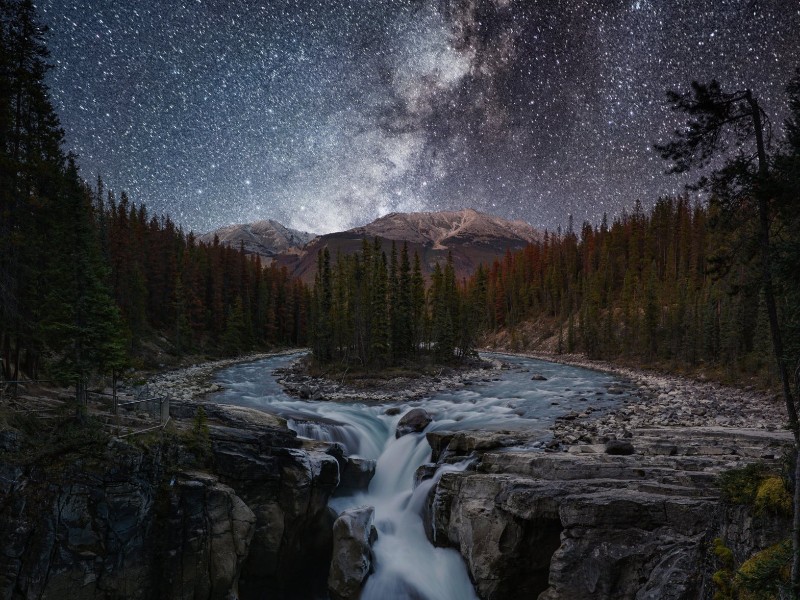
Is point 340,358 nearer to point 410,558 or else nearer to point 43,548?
point 410,558

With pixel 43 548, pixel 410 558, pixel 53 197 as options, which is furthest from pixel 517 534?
pixel 53 197

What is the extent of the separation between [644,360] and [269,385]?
5384 centimetres

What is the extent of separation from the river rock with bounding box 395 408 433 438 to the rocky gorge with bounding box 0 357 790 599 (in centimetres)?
362

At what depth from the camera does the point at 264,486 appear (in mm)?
14852

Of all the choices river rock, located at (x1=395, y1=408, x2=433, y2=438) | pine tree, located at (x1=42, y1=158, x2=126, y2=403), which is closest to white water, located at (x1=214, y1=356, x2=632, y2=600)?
river rock, located at (x1=395, y1=408, x2=433, y2=438)

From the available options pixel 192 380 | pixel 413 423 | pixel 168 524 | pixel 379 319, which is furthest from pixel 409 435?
pixel 379 319

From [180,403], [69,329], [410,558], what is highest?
[69,329]

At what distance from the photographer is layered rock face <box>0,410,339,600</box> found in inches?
406

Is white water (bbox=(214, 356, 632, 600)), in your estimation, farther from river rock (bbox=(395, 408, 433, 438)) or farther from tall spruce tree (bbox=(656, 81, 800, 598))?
tall spruce tree (bbox=(656, 81, 800, 598))

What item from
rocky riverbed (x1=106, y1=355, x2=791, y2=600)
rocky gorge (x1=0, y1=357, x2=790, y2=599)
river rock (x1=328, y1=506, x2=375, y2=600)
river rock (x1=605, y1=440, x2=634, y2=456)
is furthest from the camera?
river rock (x1=605, y1=440, x2=634, y2=456)

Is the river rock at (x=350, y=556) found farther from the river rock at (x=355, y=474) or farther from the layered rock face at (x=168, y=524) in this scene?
the river rock at (x=355, y=474)

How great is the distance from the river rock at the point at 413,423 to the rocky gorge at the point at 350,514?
362 cm

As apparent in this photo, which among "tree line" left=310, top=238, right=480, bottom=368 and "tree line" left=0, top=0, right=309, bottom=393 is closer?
"tree line" left=0, top=0, right=309, bottom=393

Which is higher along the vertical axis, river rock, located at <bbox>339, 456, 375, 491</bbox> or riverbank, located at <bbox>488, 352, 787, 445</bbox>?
riverbank, located at <bbox>488, 352, 787, 445</bbox>
